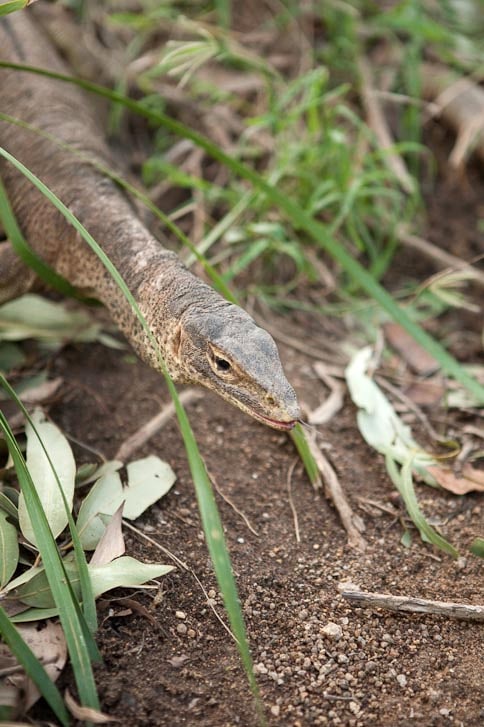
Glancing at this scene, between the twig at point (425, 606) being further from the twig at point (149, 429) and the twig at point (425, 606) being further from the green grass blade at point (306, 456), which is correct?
the twig at point (149, 429)

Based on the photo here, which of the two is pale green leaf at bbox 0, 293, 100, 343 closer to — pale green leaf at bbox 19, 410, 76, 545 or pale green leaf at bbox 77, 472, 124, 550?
pale green leaf at bbox 19, 410, 76, 545

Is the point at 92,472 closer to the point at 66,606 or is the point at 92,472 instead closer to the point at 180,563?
the point at 180,563

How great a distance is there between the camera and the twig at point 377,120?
4.55 metres

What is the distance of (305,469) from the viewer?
9.86 ft

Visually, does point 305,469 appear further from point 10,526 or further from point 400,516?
point 10,526

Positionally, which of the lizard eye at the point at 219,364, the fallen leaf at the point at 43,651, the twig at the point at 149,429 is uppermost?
the lizard eye at the point at 219,364

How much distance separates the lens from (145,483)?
2.74m

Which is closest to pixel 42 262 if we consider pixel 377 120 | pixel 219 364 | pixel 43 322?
pixel 43 322

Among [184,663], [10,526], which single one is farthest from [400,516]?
[10,526]

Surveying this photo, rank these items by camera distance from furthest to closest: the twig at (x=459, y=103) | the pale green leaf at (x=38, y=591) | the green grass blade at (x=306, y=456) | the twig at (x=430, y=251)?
the twig at (x=459, y=103) → the twig at (x=430, y=251) → the green grass blade at (x=306, y=456) → the pale green leaf at (x=38, y=591)

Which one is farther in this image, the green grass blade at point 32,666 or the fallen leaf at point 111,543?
the fallen leaf at point 111,543

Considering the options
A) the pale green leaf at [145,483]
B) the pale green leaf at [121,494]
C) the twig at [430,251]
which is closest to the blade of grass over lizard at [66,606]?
the pale green leaf at [121,494]

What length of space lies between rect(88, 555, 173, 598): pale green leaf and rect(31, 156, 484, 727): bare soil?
0.08 meters

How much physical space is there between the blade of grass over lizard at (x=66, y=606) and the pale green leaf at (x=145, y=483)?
0.46 metres
